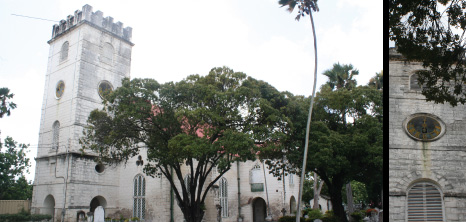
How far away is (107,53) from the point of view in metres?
28.4

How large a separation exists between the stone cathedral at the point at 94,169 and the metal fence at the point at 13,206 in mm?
1132

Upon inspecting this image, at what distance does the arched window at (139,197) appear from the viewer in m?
25.6

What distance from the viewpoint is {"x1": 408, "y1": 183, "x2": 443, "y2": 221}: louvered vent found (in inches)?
486

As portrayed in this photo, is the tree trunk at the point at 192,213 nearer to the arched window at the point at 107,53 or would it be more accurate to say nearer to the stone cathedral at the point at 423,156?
the stone cathedral at the point at 423,156

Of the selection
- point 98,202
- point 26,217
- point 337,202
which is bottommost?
point 26,217

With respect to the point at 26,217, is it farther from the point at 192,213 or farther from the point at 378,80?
the point at 378,80

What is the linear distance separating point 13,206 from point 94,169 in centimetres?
637

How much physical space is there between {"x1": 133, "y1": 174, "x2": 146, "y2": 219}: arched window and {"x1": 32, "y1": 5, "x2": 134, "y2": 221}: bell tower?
6.26 ft

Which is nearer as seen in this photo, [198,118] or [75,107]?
[198,118]

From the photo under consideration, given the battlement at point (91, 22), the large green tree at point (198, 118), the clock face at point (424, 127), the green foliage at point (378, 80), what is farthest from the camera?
the battlement at point (91, 22)

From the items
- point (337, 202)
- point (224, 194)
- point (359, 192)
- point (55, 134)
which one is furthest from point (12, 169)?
point (359, 192)

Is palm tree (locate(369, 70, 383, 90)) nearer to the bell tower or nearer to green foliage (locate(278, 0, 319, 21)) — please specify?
green foliage (locate(278, 0, 319, 21))

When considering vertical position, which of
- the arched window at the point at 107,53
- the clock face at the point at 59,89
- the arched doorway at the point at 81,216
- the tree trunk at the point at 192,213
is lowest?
the arched doorway at the point at 81,216

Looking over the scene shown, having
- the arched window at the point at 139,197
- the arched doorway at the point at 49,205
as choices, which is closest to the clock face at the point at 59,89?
the arched doorway at the point at 49,205
